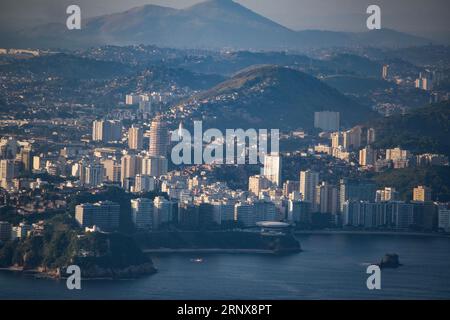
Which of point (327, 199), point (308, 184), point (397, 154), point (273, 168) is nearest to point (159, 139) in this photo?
point (273, 168)

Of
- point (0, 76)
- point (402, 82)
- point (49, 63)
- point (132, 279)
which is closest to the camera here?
point (132, 279)

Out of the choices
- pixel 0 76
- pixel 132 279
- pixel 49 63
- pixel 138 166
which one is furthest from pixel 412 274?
pixel 49 63

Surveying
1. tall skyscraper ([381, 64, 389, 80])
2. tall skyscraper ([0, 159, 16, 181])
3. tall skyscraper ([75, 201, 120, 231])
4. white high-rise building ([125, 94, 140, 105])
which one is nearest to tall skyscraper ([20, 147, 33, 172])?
tall skyscraper ([0, 159, 16, 181])

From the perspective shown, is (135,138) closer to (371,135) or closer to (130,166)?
(130,166)

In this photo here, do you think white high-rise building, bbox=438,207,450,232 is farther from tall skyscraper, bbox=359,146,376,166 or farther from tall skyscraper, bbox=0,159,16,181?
tall skyscraper, bbox=0,159,16,181
